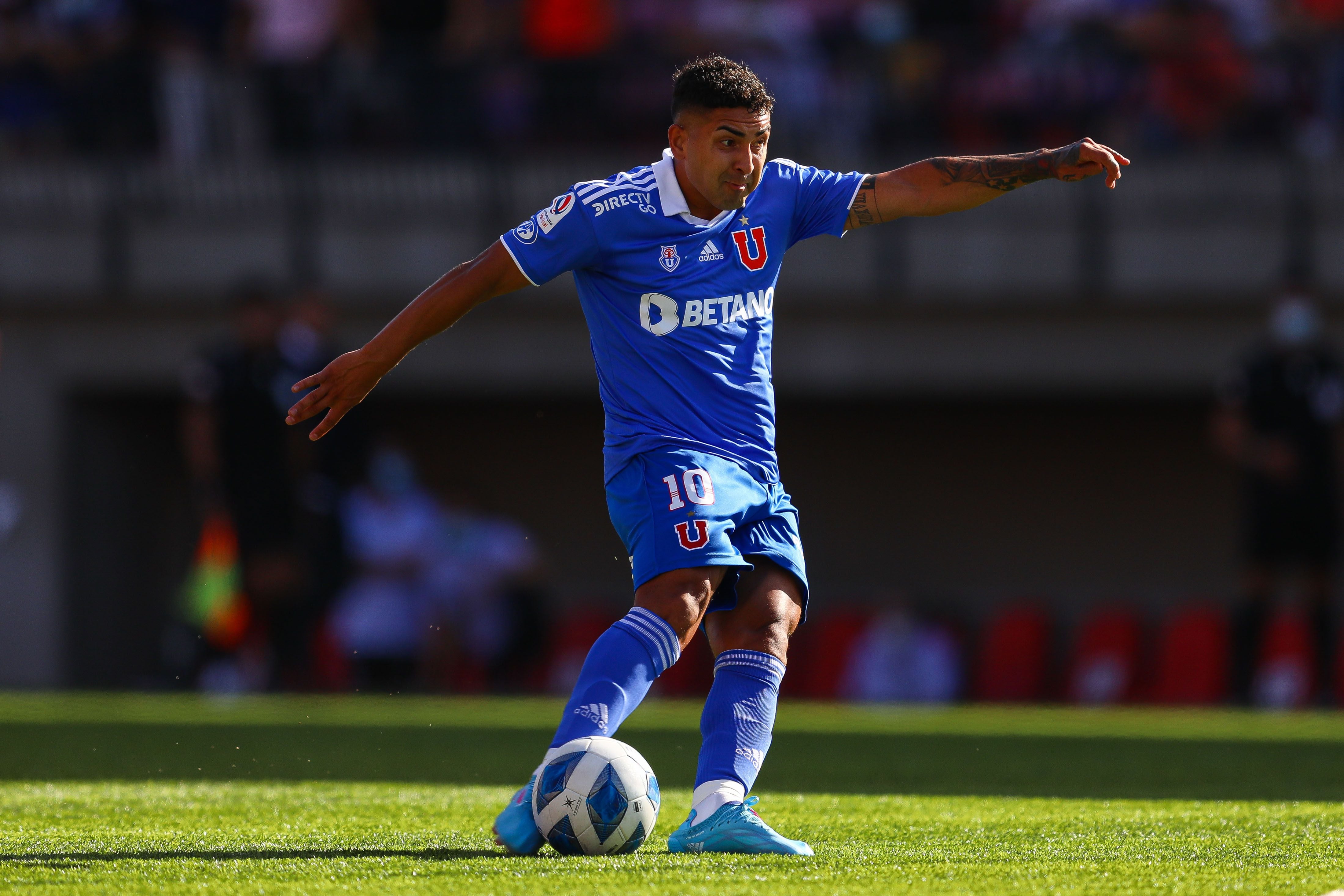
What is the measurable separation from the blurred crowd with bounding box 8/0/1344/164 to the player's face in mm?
10129

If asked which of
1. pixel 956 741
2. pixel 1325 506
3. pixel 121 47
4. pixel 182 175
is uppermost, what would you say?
pixel 121 47

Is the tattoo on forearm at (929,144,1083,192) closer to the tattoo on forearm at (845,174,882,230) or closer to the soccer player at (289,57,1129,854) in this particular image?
the soccer player at (289,57,1129,854)

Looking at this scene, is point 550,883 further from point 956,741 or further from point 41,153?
point 41,153

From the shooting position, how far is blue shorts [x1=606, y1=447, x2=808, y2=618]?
171 inches

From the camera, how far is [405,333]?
4.35 meters

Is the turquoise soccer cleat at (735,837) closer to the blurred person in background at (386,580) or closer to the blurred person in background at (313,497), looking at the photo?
the blurred person in background at (313,497)

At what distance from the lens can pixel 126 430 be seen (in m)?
16.9

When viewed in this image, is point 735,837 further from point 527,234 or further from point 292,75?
point 292,75

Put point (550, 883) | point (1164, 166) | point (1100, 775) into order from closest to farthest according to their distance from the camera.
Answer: point (550, 883), point (1100, 775), point (1164, 166)


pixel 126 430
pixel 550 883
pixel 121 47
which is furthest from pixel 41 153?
pixel 550 883

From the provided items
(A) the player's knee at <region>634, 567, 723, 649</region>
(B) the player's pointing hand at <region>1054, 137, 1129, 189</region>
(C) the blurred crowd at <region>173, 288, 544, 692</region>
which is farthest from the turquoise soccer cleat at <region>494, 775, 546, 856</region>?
(C) the blurred crowd at <region>173, 288, 544, 692</region>

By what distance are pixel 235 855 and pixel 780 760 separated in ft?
11.5

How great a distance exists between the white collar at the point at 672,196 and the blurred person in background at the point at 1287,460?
7616mm

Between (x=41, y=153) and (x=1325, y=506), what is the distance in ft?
36.1
